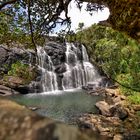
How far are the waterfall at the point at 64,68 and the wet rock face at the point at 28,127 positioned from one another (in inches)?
2474

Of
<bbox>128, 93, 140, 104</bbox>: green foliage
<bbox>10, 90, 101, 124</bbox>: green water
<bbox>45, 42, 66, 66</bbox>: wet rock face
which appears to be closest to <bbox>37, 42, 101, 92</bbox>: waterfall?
<bbox>45, 42, 66, 66</bbox>: wet rock face

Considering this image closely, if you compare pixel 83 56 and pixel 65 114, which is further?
pixel 83 56

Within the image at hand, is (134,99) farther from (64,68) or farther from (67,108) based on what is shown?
(64,68)

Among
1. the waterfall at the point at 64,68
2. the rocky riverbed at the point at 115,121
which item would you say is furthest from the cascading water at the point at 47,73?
the rocky riverbed at the point at 115,121

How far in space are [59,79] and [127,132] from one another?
138 feet

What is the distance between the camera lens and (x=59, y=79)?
2643 inches

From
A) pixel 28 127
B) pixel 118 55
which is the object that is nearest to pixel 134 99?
pixel 118 55

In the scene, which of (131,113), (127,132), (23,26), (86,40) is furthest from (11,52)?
(23,26)

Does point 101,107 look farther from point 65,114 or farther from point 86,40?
point 86,40

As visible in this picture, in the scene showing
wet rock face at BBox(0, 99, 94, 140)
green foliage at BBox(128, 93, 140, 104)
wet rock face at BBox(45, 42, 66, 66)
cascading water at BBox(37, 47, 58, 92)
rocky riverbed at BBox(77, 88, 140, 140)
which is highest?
wet rock face at BBox(45, 42, 66, 66)

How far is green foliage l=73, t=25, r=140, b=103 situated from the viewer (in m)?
37.5

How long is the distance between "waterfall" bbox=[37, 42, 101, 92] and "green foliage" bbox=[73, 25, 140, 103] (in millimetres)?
3527

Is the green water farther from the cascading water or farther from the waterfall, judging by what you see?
the waterfall

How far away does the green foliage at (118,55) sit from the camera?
37.5m
